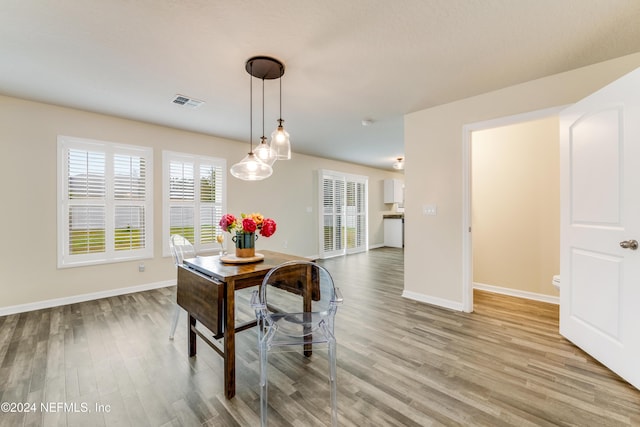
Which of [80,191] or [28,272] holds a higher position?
[80,191]

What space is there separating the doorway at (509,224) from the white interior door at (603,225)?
805 millimetres

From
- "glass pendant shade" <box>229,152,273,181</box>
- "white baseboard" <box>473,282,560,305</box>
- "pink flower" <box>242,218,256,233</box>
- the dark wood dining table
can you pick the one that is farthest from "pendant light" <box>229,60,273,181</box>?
"white baseboard" <box>473,282,560,305</box>

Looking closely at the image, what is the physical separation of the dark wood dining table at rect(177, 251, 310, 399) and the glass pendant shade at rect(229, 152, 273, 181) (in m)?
0.74

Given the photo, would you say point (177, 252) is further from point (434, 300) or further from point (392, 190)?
point (392, 190)

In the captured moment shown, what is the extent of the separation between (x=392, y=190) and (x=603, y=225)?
589cm

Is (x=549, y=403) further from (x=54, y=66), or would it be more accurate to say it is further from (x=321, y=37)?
(x=54, y=66)

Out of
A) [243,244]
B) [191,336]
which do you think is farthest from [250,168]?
[191,336]

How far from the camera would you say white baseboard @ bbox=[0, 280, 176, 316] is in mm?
2912

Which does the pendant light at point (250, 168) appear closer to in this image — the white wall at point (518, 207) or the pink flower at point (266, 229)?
the pink flower at point (266, 229)

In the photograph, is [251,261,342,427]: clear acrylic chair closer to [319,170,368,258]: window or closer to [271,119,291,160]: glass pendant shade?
[271,119,291,160]: glass pendant shade

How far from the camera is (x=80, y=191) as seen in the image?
10.9ft

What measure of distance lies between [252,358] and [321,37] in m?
2.44

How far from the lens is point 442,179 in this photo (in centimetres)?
312

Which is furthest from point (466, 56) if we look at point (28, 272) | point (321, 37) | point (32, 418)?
point (28, 272)
